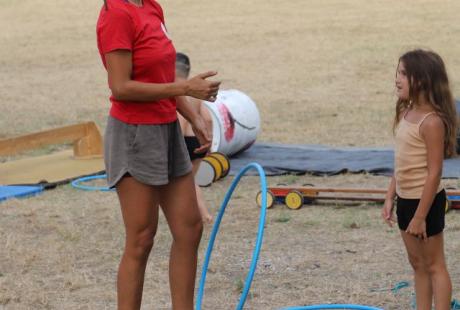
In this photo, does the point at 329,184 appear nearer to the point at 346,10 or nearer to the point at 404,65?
the point at 404,65

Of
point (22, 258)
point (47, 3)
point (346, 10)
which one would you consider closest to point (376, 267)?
point (22, 258)

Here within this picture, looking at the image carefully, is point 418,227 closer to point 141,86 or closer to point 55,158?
point 141,86

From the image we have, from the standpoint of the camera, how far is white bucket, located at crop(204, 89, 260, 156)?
9.80m

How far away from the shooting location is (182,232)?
4.29 meters

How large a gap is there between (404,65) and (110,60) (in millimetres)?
1348

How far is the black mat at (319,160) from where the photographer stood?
9.36 meters

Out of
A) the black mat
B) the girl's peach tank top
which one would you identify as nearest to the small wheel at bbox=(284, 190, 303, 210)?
the black mat

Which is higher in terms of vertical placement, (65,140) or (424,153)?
(424,153)

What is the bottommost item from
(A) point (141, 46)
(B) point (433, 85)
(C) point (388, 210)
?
(C) point (388, 210)

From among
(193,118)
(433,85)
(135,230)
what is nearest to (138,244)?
(135,230)

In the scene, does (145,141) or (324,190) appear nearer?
(145,141)

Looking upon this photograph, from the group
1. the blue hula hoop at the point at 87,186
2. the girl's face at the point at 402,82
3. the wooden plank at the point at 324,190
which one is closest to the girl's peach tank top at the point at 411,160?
the girl's face at the point at 402,82

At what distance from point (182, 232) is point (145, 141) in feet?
1.48

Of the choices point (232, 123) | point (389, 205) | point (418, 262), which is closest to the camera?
point (418, 262)
